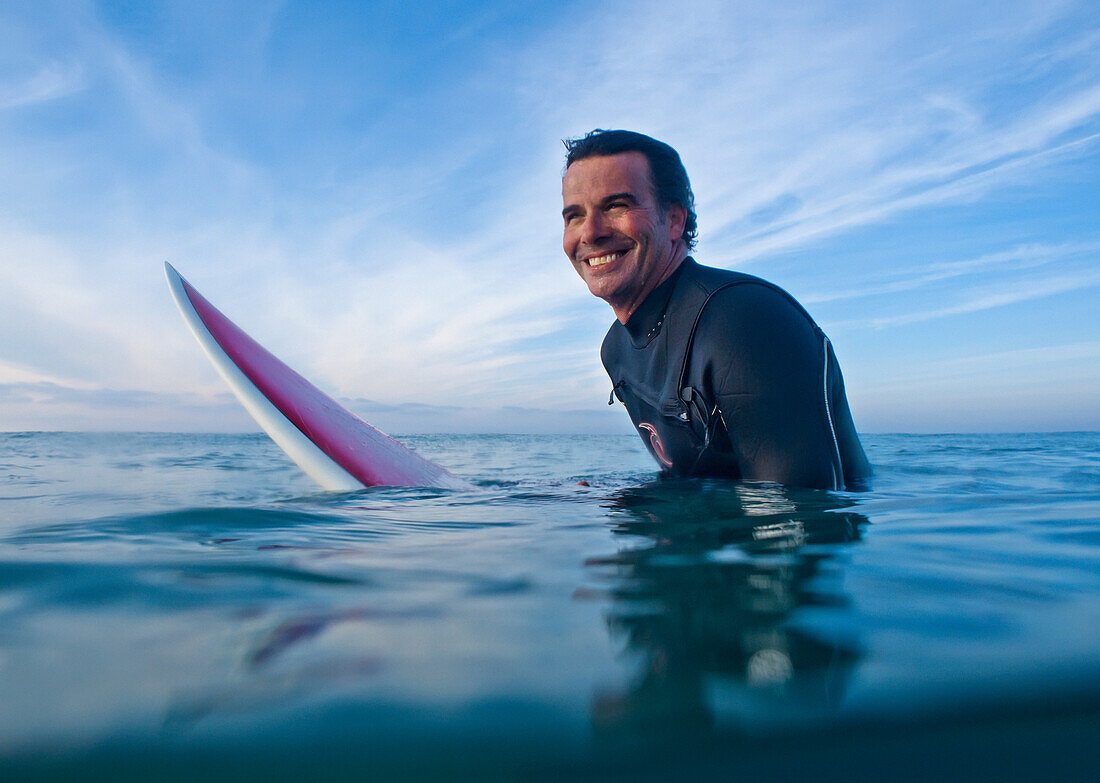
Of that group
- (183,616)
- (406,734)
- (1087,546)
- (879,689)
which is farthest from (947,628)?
(183,616)

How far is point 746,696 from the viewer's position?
584 mm

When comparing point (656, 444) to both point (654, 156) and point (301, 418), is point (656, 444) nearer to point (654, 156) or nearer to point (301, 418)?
point (654, 156)

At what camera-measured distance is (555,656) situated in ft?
2.31

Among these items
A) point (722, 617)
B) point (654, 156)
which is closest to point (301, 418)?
point (654, 156)

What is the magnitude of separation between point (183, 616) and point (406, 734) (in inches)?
19.6

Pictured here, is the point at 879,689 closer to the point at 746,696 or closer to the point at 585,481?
the point at 746,696

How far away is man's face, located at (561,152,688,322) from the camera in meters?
2.95

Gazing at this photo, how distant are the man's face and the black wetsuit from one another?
111mm

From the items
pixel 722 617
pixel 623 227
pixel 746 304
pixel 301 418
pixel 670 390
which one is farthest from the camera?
pixel 301 418

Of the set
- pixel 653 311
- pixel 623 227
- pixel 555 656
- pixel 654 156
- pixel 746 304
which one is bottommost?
pixel 555 656

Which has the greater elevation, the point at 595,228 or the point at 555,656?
the point at 595,228

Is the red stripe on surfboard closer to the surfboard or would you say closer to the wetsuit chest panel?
the surfboard

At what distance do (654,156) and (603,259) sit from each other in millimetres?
549

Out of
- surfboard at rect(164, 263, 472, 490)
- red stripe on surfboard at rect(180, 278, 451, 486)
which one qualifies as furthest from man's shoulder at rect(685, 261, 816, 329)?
red stripe on surfboard at rect(180, 278, 451, 486)
